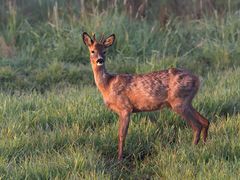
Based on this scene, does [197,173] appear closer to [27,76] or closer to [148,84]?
[148,84]

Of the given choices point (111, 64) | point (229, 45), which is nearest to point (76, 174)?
point (111, 64)

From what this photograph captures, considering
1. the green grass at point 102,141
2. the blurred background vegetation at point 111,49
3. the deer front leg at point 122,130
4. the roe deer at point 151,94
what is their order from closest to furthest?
the green grass at point 102,141 < the deer front leg at point 122,130 < the roe deer at point 151,94 < the blurred background vegetation at point 111,49

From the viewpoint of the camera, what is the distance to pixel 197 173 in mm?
5316

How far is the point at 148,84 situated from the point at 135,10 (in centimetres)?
712

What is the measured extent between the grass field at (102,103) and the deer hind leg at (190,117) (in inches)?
4.9

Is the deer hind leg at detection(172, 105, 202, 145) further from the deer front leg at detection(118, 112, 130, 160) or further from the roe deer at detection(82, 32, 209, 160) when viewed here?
the deer front leg at detection(118, 112, 130, 160)

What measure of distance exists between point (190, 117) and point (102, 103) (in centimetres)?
147

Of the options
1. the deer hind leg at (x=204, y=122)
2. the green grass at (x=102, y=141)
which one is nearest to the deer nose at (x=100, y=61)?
the green grass at (x=102, y=141)

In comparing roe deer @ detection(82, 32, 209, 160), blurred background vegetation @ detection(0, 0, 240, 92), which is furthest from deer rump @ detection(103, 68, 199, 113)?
blurred background vegetation @ detection(0, 0, 240, 92)

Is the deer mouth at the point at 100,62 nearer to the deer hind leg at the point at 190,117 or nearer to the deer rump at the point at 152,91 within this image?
the deer rump at the point at 152,91

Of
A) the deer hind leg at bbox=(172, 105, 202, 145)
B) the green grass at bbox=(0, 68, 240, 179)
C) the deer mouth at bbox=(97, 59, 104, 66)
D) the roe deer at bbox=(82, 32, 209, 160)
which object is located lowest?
the green grass at bbox=(0, 68, 240, 179)

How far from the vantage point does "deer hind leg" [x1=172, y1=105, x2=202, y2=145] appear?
6.26m

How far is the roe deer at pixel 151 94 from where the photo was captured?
20.5 ft

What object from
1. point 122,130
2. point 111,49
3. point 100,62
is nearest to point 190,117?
point 122,130
